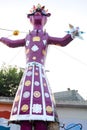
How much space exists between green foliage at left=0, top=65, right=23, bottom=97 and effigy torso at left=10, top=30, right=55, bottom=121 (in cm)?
947

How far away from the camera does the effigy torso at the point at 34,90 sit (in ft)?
16.0

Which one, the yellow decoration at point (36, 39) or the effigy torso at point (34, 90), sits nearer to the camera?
the effigy torso at point (34, 90)

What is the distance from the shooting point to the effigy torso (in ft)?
16.0

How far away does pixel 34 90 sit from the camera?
511cm

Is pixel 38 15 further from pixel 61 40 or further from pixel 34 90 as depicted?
pixel 34 90

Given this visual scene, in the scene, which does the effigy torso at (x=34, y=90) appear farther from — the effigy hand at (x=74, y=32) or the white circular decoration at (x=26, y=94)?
the effigy hand at (x=74, y=32)

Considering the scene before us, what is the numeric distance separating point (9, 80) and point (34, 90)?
1116 cm

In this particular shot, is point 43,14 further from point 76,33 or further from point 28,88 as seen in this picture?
point 28,88

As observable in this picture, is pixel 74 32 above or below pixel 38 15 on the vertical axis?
below

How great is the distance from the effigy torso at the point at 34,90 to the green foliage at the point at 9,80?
9.47 m

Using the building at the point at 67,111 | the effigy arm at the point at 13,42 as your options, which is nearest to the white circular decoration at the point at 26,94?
the effigy arm at the point at 13,42

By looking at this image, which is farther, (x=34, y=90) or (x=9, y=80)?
(x=9, y=80)

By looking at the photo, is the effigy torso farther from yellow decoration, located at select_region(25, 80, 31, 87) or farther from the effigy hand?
the effigy hand

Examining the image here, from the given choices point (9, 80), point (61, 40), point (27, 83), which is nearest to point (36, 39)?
point (61, 40)
